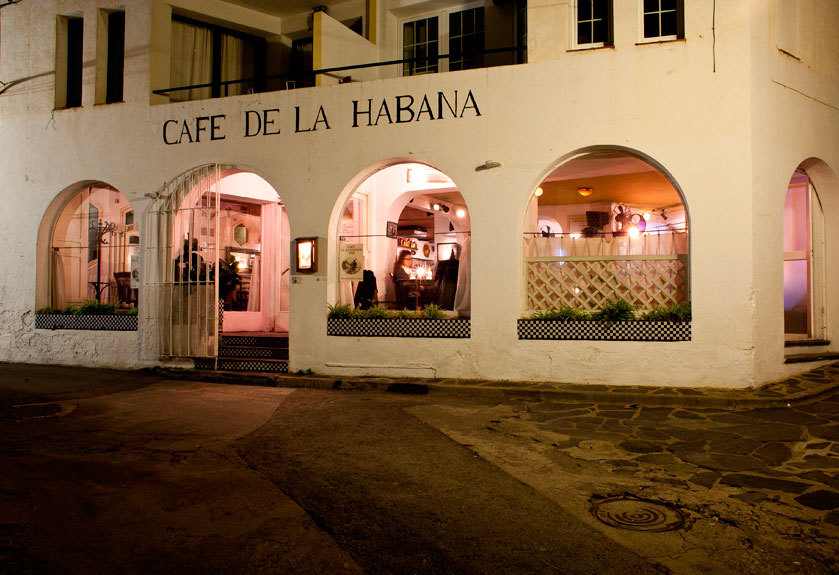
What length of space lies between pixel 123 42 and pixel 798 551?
15234mm

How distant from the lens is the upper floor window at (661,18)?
9.98 m

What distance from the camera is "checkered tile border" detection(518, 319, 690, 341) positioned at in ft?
31.0

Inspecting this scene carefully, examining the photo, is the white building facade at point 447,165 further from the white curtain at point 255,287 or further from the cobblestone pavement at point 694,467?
the cobblestone pavement at point 694,467

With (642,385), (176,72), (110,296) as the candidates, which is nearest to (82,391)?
(110,296)

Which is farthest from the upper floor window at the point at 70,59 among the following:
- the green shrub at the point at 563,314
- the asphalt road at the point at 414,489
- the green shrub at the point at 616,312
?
the green shrub at the point at 616,312

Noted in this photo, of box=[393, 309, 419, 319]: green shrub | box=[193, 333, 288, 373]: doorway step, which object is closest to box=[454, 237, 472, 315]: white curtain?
box=[393, 309, 419, 319]: green shrub

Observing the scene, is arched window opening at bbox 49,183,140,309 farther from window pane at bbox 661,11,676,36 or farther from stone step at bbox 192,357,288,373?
window pane at bbox 661,11,676,36

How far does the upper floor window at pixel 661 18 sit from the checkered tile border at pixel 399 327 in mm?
5777

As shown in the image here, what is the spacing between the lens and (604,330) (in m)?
9.76

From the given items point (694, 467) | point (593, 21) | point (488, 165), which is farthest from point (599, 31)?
point (694, 467)

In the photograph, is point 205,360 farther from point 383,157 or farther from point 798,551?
point 798,551

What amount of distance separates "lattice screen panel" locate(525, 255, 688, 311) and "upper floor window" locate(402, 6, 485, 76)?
555cm

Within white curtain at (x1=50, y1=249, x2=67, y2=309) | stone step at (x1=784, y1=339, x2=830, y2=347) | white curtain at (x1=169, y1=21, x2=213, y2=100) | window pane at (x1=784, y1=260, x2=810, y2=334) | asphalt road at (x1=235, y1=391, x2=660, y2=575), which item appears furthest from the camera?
white curtain at (x1=169, y1=21, x2=213, y2=100)

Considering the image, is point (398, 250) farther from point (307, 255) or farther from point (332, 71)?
point (332, 71)
